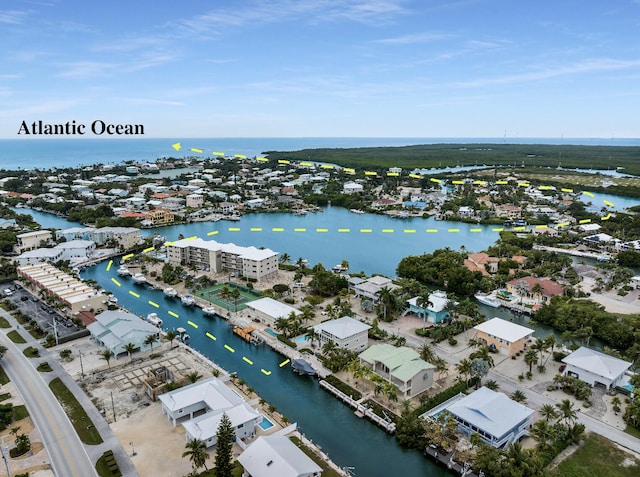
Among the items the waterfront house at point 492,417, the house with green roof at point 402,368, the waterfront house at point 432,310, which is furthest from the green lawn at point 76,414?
the waterfront house at point 432,310

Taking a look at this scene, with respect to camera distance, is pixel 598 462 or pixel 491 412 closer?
pixel 598 462

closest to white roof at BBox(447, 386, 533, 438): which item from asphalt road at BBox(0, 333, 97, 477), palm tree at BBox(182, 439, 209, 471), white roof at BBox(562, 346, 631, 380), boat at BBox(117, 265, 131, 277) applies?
white roof at BBox(562, 346, 631, 380)

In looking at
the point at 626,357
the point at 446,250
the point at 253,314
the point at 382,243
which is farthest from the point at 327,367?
the point at 382,243

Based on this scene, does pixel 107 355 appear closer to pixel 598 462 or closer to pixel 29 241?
pixel 598 462

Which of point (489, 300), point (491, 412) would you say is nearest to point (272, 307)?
point (491, 412)

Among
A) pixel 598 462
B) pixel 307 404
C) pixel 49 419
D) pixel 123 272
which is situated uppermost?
pixel 123 272

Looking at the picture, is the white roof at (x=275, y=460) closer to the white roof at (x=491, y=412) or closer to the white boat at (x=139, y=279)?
the white roof at (x=491, y=412)
